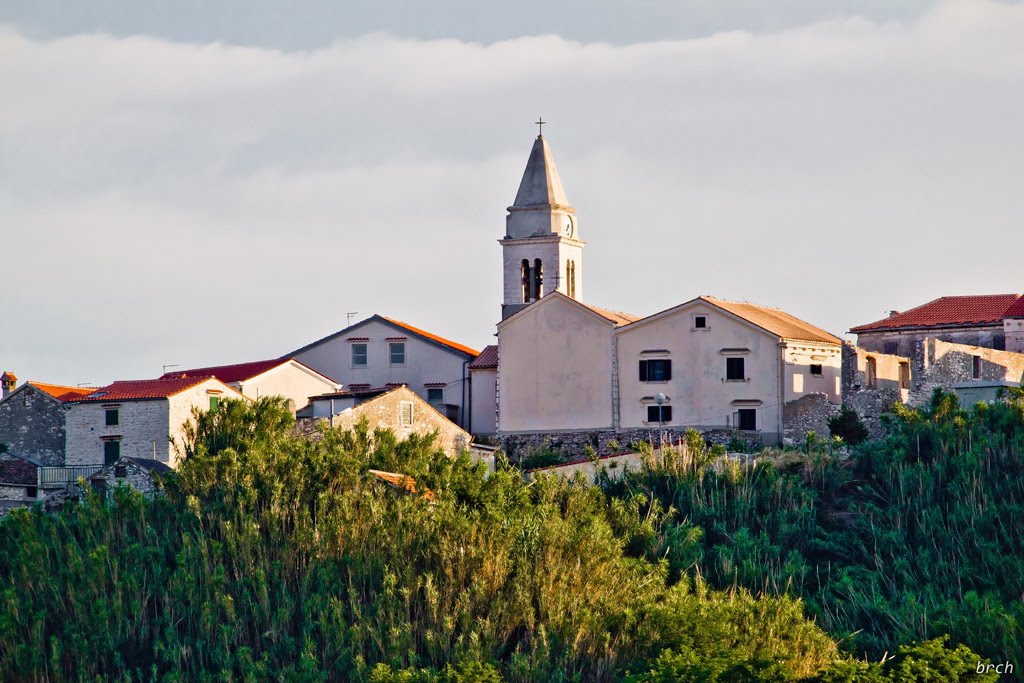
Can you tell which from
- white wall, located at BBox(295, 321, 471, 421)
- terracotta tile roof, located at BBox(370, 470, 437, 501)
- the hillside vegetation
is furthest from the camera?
white wall, located at BBox(295, 321, 471, 421)

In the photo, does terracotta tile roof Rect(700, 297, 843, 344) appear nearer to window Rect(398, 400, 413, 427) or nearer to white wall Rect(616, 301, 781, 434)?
white wall Rect(616, 301, 781, 434)

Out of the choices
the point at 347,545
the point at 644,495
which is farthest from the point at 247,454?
the point at 644,495

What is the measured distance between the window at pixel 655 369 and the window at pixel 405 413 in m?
6.77

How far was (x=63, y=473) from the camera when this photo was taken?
5206 centimetres

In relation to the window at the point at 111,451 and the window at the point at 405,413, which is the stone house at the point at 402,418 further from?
the window at the point at 111,451

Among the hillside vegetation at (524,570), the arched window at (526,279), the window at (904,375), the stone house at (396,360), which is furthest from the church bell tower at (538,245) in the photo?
the hillside vegetation at (524,570)

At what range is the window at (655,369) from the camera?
5434 cm

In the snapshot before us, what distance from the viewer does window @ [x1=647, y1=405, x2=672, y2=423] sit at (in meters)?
54.1

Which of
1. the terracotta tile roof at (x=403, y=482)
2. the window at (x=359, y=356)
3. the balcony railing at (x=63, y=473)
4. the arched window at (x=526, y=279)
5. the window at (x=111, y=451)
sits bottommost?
the terracotta tile roof at (x=403, y=482)

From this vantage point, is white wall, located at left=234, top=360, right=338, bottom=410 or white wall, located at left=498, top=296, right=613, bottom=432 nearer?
white wall, located at left=498, top=296, right=613, bottom=432

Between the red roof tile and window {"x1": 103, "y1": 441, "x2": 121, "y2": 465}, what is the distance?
15.2 ft

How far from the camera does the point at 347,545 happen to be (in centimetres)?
3931

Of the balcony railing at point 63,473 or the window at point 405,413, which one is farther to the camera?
the window at point 405,413

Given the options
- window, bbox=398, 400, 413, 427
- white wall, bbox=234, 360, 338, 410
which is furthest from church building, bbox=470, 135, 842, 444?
white wall, bbox=234, 360, 338, 410
